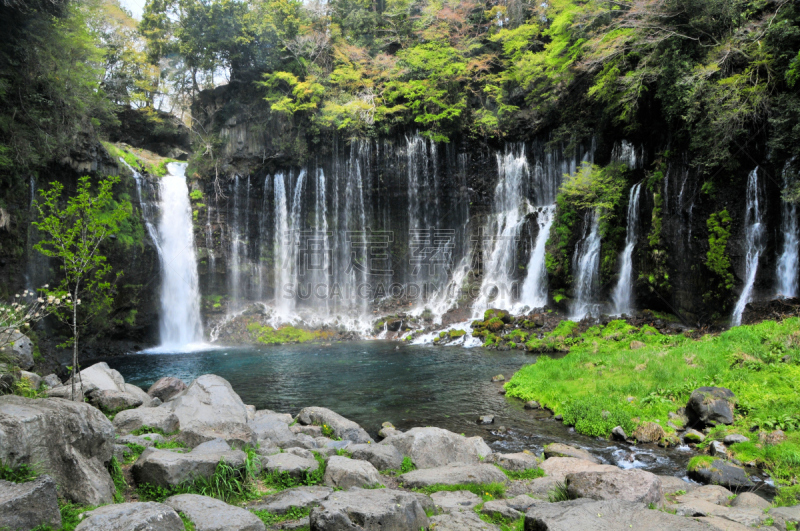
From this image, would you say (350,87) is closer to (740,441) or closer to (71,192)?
(71,192)

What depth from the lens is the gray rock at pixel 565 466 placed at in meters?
6.19

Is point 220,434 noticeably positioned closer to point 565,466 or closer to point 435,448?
point 435,448

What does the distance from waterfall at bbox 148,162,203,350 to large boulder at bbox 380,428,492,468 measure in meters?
20.2

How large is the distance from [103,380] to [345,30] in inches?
1080

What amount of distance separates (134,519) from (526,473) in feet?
16.1

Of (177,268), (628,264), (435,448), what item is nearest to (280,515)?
(435,448)

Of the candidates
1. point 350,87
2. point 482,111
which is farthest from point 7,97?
point 482,111

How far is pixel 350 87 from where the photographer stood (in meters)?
28.5

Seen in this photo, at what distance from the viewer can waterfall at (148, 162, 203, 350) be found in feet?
79.8

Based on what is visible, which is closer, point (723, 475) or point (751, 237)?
point (723, 475)

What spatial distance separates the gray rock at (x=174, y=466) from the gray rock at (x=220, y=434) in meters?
1.02

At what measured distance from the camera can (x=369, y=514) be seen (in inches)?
144

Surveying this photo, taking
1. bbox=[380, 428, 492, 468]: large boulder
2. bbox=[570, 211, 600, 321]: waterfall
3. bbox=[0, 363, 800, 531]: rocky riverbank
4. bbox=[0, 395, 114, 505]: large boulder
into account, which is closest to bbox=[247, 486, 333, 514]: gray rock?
bbox=[0, 363, 800, 531]: rocky riverbank

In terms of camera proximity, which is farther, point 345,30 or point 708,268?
point 345,30
